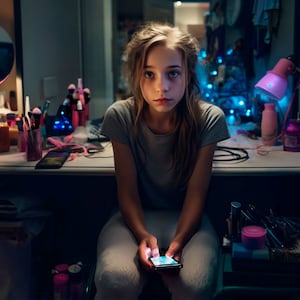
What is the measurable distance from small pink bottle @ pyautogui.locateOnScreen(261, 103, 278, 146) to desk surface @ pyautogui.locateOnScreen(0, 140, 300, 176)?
0.49 ft

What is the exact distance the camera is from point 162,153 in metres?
1.53

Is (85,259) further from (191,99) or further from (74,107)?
(191,99)

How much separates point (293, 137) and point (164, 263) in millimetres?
701

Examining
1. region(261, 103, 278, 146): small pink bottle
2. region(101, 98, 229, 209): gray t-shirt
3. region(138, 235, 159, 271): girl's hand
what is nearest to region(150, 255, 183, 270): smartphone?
region(138, 235, 159, 271): girl's hand

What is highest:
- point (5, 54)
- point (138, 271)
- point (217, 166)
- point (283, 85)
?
point (5, 54)

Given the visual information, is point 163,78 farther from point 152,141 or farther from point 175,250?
point 175,250

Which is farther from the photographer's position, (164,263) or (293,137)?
(293,137)

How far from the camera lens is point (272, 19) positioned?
6.59ft

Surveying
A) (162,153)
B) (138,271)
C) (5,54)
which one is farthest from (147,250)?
(5,54)

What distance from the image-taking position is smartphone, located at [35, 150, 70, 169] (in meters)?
1.54

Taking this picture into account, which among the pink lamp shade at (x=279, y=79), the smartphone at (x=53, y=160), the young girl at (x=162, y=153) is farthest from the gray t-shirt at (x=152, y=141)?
the pink lamp shade at (x=279, y=79)

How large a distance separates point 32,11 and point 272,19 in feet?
3.10

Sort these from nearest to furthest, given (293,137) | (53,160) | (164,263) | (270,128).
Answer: (164,263) < (53,160) < (293,137) < (270,128)

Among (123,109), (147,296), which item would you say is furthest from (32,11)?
(147,296)
